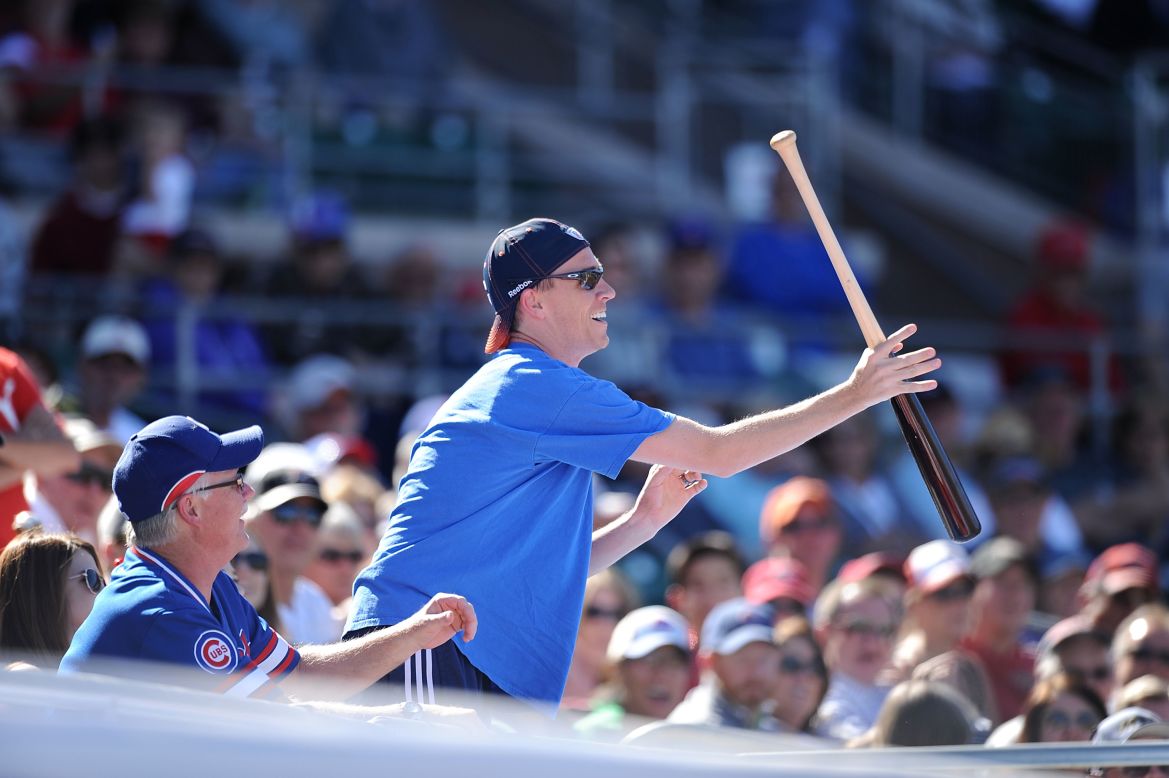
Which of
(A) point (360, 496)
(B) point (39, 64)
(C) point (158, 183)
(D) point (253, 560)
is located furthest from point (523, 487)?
(B) point (39, 64)

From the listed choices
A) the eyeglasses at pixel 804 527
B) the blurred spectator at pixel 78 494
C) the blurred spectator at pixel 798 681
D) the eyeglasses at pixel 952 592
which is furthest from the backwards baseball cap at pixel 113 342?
the eyeglasses at pixel 952 592

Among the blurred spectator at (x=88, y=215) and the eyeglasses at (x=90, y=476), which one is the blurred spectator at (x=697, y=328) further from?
the eyeglasses at (x=90, y=476)

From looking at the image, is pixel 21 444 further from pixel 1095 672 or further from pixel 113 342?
pixel 1095 672

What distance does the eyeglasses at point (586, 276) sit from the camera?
4273 millimetres

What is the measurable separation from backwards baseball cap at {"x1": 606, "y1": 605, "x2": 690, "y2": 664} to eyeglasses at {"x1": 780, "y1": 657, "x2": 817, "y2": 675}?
0.34 metres

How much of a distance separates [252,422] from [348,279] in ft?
4.23

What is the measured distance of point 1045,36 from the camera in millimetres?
13375

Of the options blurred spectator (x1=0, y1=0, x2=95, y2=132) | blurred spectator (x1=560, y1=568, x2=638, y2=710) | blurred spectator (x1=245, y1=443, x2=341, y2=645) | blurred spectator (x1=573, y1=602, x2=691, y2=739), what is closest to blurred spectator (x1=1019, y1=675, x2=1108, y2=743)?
blurred spectator (x1=573, y1=602, x2=691, y2=739)

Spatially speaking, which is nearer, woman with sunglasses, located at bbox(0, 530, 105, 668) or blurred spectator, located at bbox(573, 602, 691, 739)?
woman with sunglasses, located at bbox(0, 530, 105, 668)

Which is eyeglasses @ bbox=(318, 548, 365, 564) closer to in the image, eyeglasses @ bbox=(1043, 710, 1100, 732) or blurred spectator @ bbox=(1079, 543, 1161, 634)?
eyeglasses @ bbox=(1043, 710, 1100, 732)

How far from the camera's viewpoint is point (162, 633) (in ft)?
12.1

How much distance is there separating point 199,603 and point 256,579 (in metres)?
1.65

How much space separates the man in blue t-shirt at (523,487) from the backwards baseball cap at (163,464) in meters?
0.48

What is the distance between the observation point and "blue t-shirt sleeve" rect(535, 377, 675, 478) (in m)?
4.03
